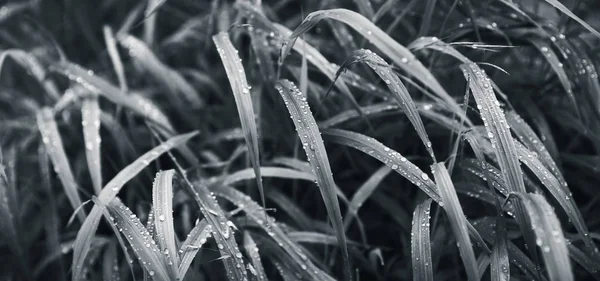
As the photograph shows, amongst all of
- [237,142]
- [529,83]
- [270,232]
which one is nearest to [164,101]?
[237,142]

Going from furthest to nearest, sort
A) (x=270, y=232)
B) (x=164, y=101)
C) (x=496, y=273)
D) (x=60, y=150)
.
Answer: (x=164, y=101) → (x=60, y=150) → (x=270, y=232) → (x=496, y=273)

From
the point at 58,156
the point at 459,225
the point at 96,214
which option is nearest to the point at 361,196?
the point at 459,225

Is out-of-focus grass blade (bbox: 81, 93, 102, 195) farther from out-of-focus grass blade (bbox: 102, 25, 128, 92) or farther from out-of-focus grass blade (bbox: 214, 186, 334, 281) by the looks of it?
out-of-focus grass blade (bbox: 214, 186, 334, 281)

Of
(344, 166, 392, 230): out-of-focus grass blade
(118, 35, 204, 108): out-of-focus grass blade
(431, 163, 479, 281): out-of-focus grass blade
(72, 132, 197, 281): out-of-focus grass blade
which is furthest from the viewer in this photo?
(118, 35, 204, 108): out-of-focus grass blade

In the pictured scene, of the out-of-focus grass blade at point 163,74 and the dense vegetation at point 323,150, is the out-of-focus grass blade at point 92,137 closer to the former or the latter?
the dense vegetation at point 323,150

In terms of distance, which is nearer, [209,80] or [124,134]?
[124,134]

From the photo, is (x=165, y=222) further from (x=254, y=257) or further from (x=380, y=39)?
(x=380, y=39)

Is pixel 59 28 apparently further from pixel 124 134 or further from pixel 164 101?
pixel 124 134

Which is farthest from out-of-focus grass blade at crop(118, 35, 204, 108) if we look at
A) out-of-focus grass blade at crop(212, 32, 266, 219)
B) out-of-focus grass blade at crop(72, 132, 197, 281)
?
out-of-focus grass blade at crop(212, 32, 266, 219)
